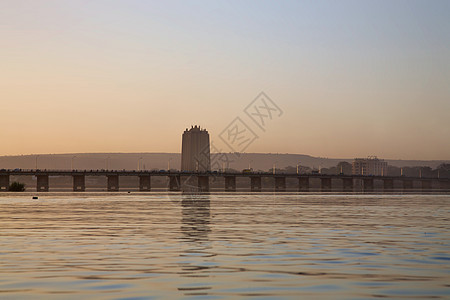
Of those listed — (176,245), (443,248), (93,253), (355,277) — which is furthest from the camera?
(176,245)

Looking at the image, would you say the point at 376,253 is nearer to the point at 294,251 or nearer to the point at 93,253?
the point at 294,251

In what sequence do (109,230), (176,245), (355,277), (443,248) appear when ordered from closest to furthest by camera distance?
(355,277) → (443,248) → (176,245) → (109,230)

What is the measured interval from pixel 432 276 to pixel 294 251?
29.7 ft

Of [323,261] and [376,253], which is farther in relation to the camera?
[376,253]

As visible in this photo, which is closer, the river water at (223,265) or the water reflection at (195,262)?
the river water at (223,265)

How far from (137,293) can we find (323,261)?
975 centimetres

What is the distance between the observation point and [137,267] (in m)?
23.7

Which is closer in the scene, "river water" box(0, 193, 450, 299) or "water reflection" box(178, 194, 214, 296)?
"river water" box(0, 193, 450, 299)

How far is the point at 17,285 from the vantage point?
1945 centimetres

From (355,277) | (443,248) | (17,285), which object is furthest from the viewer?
(443,248)

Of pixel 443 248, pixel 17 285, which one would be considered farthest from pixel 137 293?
pixel 443 248

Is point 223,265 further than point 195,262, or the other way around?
point 195,262

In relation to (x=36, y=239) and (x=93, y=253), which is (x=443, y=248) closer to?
(x=93, y=253)

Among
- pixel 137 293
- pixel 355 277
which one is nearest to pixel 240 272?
pixel 355 277
